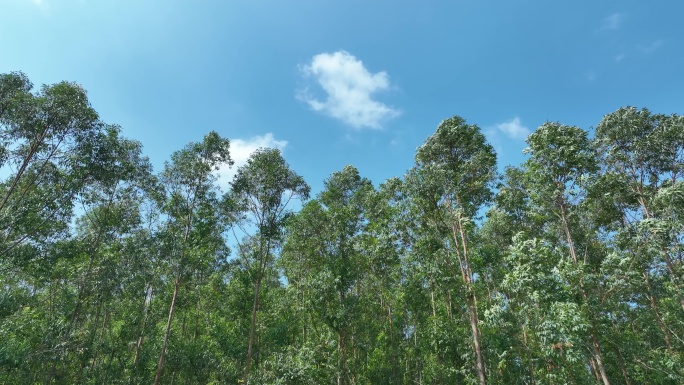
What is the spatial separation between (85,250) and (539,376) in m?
24.3

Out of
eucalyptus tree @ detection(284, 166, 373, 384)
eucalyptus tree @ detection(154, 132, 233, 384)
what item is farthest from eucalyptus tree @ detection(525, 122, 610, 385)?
eucalyptus tree @ detection(154, 132, 233, 384)

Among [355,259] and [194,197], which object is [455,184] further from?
[194,197]

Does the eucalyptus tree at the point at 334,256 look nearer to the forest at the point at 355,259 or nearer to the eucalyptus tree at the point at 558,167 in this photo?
the forest at the point at 355,259

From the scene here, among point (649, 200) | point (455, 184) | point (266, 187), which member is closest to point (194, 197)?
point (266, 187)

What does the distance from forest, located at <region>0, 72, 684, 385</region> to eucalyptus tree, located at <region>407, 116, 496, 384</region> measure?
0.35ft

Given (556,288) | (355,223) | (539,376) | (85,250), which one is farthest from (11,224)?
(539,376)

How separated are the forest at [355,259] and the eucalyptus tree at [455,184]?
0.35 ft

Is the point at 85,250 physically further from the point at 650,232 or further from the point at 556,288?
the point at 650,232

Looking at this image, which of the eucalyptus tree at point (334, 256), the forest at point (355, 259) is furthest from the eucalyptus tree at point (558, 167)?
the eucalyptus tree at point (334, 256)

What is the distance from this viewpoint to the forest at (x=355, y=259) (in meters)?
14.6

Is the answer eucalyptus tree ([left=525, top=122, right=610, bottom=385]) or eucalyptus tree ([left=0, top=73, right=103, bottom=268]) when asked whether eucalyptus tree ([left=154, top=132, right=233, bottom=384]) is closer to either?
eucalyptus tree ([left=0, top=73, right=103, bottom=268])

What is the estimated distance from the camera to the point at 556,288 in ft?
38.9

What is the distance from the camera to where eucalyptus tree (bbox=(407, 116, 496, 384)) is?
17188mm

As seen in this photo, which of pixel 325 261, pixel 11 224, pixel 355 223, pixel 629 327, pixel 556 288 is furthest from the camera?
pixel 629 327
